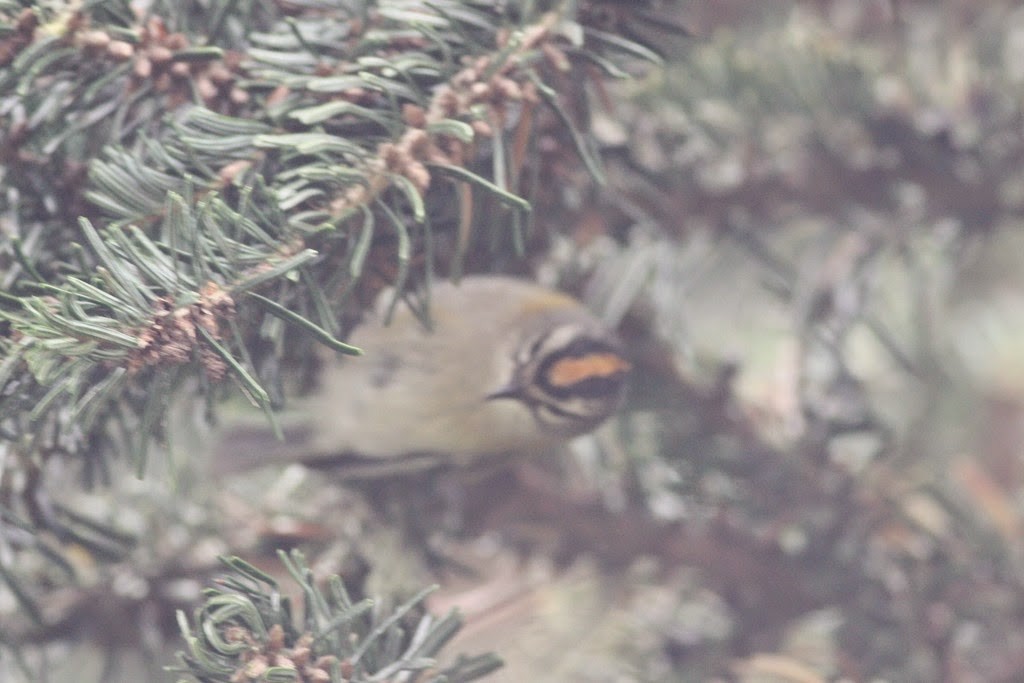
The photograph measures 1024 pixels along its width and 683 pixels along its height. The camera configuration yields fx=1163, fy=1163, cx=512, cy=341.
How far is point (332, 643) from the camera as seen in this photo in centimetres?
55

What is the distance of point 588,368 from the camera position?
0.75m

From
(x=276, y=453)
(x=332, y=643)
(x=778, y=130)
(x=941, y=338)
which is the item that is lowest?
(x=332, y=643)

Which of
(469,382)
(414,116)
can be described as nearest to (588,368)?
(469,382)

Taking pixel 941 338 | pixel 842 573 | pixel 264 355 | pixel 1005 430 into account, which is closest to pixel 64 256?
pixel 264 355

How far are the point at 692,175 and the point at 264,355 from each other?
43 cm

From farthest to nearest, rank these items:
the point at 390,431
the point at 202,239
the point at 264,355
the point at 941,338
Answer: the point at 941,338 < the point at 390,431 < the point at 264,355 < the point at 202,239

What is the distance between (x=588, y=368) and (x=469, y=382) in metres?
0.11

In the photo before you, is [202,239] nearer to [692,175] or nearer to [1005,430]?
[692,175]

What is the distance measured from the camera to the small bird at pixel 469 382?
29.6 inches

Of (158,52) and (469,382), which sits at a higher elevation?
(158,52)

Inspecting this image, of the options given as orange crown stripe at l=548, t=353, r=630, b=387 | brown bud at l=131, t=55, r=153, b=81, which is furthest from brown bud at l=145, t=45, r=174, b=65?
orange crown stripe at l=548, t=353, r=630, b=387

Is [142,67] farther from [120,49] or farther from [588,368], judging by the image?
[588,368]

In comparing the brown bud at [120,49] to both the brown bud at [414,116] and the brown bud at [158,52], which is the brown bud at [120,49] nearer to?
the brown bud at [158,52]

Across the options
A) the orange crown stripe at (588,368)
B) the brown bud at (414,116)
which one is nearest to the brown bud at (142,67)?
the brown bud at (414,116)
